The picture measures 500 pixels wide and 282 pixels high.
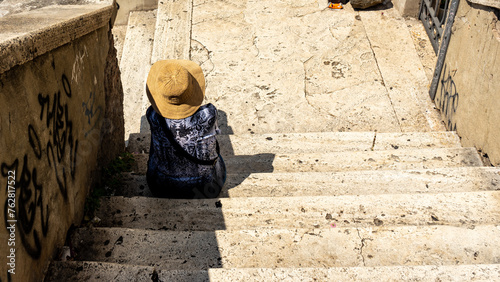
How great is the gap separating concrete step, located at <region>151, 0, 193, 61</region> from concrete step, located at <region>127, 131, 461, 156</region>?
6.68 feet

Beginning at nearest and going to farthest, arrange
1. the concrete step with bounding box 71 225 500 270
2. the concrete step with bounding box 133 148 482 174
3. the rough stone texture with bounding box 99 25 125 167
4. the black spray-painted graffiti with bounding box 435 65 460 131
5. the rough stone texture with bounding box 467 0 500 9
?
the concrete step with bounding box 71 225 500 270 → the rough stone texture with bounding box 99 25 125 167 → the rough stone texture with bounding box 467 0 500 9 → the concrete step with bounding box 133 148 482 174 → the black spray-painted graffiti with bounding box 435 65 460 131

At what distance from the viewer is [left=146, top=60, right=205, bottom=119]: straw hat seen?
115 inches

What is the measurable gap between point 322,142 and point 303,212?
1748 mm

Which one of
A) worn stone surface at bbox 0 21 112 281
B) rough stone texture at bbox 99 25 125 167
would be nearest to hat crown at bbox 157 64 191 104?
worn stone surface at bbox 0 21 112 281

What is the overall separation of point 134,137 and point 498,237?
10.8 feet

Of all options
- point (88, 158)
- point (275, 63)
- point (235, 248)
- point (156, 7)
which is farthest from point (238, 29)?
point (235, 248)

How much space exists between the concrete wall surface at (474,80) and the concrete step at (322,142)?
33 centimetres

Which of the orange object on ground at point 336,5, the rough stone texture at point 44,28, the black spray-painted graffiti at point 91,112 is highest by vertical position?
the rough stone texture at point 44,28

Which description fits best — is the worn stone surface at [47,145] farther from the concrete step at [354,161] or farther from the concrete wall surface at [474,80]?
the concrete wall surface at [474,80]

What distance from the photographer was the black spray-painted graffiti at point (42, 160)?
7.02 feet

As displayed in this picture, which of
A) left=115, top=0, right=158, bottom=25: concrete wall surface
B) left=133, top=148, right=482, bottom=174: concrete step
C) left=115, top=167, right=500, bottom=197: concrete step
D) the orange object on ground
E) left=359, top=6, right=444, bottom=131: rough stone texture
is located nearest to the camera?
left=115, top=167, right=500, bottom=197: concrete step

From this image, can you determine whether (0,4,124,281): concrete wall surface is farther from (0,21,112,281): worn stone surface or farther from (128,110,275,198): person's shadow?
(128,110,275,198): person's shadow

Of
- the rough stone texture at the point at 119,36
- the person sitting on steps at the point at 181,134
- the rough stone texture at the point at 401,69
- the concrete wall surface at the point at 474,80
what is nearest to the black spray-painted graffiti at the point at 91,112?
the person sitting on steps at the point at 181,134

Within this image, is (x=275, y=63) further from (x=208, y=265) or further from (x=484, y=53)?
(x=208, y=265)
